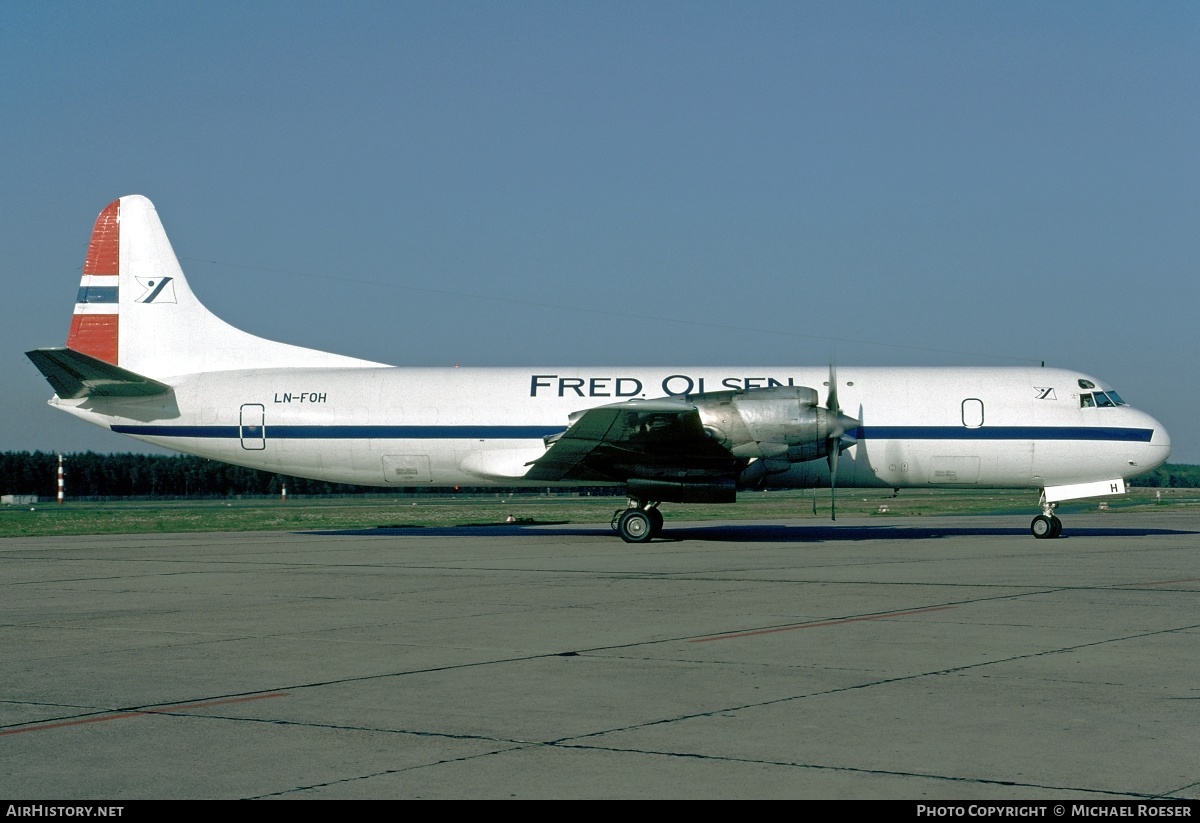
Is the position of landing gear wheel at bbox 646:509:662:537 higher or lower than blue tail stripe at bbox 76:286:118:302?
lower

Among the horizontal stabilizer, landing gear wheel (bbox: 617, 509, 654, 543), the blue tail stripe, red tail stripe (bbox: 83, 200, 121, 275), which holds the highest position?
red tail stripe (bbox: 83, 200, 121, 275)

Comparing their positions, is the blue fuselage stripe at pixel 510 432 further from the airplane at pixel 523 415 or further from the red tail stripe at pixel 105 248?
the red tail stripe at pixel 105 248

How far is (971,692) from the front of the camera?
8.23 m

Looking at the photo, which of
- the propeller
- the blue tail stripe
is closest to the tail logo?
the blue tail stripe

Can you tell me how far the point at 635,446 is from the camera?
25.0 meters

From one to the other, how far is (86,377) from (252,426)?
385 centimetres

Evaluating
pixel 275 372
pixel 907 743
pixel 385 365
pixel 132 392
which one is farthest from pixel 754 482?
pixel 907 743

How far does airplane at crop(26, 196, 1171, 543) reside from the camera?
2619 centimetres

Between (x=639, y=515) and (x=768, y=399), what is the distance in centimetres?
391

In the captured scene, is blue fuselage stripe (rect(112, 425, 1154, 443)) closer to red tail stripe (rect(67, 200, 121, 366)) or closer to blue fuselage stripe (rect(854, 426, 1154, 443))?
blue fuselage stripe (rect(854, 426, 1154, 443))

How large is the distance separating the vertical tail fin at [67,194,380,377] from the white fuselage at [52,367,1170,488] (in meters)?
0.81

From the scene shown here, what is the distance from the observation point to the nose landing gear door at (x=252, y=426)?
27719 millimetres

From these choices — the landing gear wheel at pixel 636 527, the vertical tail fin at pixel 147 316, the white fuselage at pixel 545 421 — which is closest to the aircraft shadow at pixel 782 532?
the landing gear wheel at pixel 636 527
